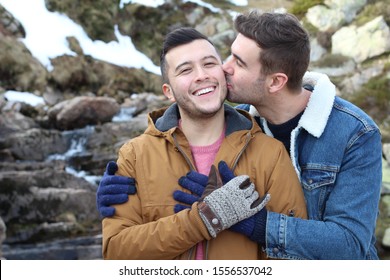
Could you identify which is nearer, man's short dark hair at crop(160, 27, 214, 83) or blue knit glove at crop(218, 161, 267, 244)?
blue knit glove at crop(218, 161, 267, 244)

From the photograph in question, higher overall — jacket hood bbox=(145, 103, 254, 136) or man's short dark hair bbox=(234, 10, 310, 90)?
man's short dark hair bbox=(234, 10, 310, 90)

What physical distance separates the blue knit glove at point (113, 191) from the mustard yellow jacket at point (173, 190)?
0.08 feet

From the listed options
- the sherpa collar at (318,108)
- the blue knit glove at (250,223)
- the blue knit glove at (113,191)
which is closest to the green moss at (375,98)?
the sherpa collar at (318,108)

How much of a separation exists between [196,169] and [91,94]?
15006 millimetres

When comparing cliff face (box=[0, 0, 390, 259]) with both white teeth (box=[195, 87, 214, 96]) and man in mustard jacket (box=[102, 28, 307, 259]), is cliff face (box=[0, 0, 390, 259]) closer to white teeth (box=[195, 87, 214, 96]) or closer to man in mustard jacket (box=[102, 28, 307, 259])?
man in mustard jacket (box=[102, 28, 307, 259])

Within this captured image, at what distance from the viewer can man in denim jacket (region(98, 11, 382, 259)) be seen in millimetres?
1986

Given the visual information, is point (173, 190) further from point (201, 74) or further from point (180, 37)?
point (180, 37)

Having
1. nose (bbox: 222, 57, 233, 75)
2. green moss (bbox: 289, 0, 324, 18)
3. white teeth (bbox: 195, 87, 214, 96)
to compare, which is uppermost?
green moss (bbox: 289, 0, 324, 18)

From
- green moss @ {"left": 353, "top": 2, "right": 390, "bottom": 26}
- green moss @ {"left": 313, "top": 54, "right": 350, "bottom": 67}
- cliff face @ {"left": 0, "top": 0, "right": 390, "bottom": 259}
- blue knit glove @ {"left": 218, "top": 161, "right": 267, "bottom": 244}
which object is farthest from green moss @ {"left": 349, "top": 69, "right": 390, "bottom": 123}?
blue knit glove @ {"left": 218, "top": 161, "right": 267, "bottom": 244}

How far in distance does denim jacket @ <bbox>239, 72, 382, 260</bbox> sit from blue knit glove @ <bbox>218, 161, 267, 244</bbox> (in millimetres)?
23

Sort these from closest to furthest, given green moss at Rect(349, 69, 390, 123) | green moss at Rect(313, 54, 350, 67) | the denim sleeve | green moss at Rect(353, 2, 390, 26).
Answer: the denim sleeve < green moss at Rect(349, 69, 390, 123) < green moss at Rect(313, 54, 350, 67) < green moss at Rect(353, 2, 390, 26)

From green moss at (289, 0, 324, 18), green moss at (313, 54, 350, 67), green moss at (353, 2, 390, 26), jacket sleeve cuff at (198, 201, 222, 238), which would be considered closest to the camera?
jacket sleeve cuff at (198, 201, 222, 238)

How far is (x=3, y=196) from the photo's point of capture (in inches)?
318

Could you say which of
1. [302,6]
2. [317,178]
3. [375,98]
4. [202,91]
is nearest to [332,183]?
[317,178]
